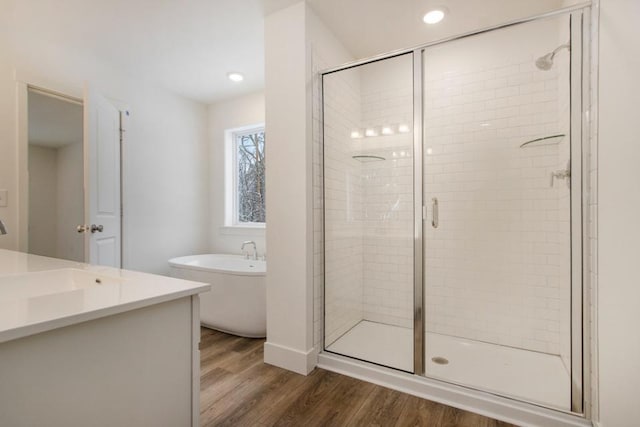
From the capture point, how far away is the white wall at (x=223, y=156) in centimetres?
362

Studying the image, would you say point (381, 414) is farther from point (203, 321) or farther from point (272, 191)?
point (203, 321)

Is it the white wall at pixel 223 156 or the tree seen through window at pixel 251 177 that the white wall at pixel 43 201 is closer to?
the white wall at pixel 223 156

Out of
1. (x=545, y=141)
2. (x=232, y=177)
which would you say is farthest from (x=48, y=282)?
(x=545, y=141)

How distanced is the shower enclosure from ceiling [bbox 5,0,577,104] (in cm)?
24

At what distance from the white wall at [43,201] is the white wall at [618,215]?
366 centimetres

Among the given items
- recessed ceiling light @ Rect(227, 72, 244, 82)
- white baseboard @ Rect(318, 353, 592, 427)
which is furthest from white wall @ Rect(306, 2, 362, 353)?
recessed ceiling light @ Rect(227, 72, 244, 82)

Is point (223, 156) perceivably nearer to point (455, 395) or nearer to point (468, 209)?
point (468, 209)

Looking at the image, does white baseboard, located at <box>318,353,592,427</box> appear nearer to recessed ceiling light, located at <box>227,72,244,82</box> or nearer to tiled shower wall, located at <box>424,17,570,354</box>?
tiled shower wall, located at <box>424,17,570,354</box>

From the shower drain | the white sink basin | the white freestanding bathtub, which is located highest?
the white sink basin

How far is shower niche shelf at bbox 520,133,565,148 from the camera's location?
2.05 meters

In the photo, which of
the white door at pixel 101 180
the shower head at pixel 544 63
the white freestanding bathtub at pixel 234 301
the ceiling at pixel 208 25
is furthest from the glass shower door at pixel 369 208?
the white door at pixel 101 180

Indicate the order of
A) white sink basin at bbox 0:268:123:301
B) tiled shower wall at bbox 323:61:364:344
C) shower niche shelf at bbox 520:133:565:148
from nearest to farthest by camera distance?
white sink basin at bbox 0:268:123:301 → shower niche shelf at bbox 520:133:565:148 → tiled shower wall at bbox 323:61:364:344

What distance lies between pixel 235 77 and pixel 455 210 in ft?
8.23

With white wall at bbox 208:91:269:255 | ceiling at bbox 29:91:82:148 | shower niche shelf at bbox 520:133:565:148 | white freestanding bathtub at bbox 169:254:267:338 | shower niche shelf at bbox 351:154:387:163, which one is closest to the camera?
shower niche shelf at bbox 520:133:565:148
